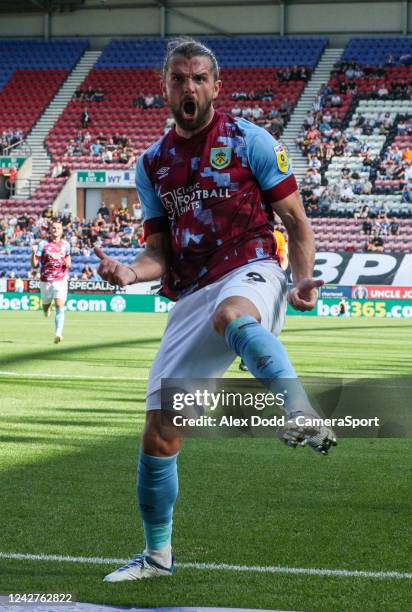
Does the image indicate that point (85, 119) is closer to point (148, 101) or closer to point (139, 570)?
point (148, 101)

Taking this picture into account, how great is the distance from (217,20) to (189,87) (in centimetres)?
4798

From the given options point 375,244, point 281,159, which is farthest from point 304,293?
point 375,244

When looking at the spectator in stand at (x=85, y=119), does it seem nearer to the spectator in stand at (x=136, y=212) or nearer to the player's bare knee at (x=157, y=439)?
the spectator in stand at (x=136, y=212)

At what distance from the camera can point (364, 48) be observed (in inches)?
1891

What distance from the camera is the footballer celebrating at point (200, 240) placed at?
14.3 feet

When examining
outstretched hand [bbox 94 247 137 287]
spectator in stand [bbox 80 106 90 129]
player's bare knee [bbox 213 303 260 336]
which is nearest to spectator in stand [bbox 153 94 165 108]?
spectator in stand [bbox 80 106 90 129]

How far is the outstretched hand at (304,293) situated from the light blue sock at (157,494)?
0.88m

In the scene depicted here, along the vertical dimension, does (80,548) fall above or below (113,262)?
below

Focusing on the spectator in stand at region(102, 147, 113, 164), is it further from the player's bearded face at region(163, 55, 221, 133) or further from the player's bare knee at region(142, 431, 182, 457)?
the player's bare knee at region(142, 431, 182, 457)

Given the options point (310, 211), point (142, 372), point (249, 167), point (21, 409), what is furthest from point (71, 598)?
point (310, 211)

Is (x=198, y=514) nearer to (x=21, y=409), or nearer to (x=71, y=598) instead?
(x=71, y=598)

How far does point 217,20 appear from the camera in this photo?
5072 cm

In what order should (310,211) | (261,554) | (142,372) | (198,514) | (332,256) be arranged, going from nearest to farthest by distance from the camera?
(261,554) < (198,514) < (142,372) < (332,256) < (310,211)

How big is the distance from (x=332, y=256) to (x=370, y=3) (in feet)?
58.8
